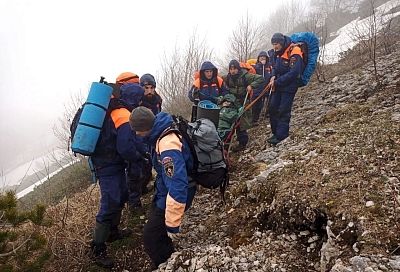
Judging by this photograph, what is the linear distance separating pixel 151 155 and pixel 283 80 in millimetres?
3443

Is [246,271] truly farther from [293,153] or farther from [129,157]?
[293,153]

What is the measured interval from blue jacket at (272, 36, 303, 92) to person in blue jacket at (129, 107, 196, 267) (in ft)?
11.2

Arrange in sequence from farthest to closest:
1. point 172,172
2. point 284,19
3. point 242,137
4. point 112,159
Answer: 1. point 284,19
2. point 242,137
3. point 112,159
4. point 172,172

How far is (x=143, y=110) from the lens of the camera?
3475mm

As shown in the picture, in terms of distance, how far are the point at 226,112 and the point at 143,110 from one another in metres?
3.43

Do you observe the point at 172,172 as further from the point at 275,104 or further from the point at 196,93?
the point at 275,104

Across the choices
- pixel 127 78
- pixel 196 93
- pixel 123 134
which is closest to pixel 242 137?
pixel 196 93

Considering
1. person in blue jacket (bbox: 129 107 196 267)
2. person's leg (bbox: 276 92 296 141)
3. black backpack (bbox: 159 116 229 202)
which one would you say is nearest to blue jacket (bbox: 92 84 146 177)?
person in blue jacket (bbox: 129 107 196 267)

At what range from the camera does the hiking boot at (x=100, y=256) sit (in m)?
4.34

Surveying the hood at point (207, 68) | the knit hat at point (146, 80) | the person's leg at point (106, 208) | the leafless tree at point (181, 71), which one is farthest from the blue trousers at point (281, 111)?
the leafless tree at point (181, 71)

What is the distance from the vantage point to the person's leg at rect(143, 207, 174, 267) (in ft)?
11.8

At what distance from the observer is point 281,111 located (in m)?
6.55

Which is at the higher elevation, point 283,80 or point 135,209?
point 283,80

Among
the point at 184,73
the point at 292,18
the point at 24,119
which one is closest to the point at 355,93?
the point at 184,73
